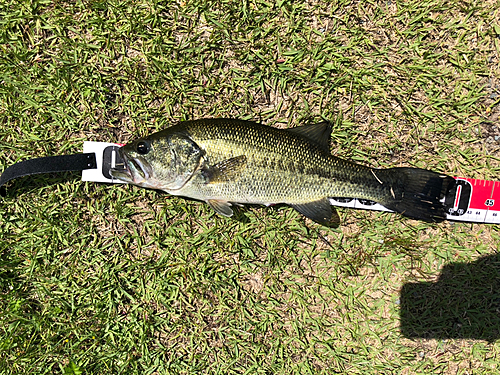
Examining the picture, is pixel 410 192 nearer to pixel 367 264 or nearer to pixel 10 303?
pixel 367 264

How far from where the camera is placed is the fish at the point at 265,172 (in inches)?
132

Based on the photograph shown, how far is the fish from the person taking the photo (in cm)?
335

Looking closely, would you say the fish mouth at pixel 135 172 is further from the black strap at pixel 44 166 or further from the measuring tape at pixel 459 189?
the black strap at pixel 44 166

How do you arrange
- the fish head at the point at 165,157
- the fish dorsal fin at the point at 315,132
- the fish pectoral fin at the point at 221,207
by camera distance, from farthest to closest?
the fish dorsal fin at the point at 315,132
the fish pectoral fin at the point at 221,207
the fish head at the point at 165,157

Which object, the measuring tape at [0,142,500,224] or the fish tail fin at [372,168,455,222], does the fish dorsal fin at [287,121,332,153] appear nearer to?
the fish tail fin at [372,168,455,222]

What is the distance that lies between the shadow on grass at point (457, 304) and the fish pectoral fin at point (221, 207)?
2166 mm

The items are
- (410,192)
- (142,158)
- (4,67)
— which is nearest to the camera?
(142,158)

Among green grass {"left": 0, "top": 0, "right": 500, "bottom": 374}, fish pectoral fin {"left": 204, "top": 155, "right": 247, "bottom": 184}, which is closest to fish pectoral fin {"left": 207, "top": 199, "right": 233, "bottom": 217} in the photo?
fish pectoral fin {"left": 204, "top": 155, "right": 247, "bottom": 184}

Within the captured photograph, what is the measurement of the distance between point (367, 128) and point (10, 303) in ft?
14.5

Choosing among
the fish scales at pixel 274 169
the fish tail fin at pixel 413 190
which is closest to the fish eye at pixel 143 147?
the fish scales at pixel 274 169

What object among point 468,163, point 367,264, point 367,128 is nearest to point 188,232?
point 367,264

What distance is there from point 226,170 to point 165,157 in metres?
0.59

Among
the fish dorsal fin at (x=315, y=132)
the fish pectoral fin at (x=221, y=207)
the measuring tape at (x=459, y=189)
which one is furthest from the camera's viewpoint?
the measuring tape at (x=459, y=189)

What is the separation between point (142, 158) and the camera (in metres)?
3.35
